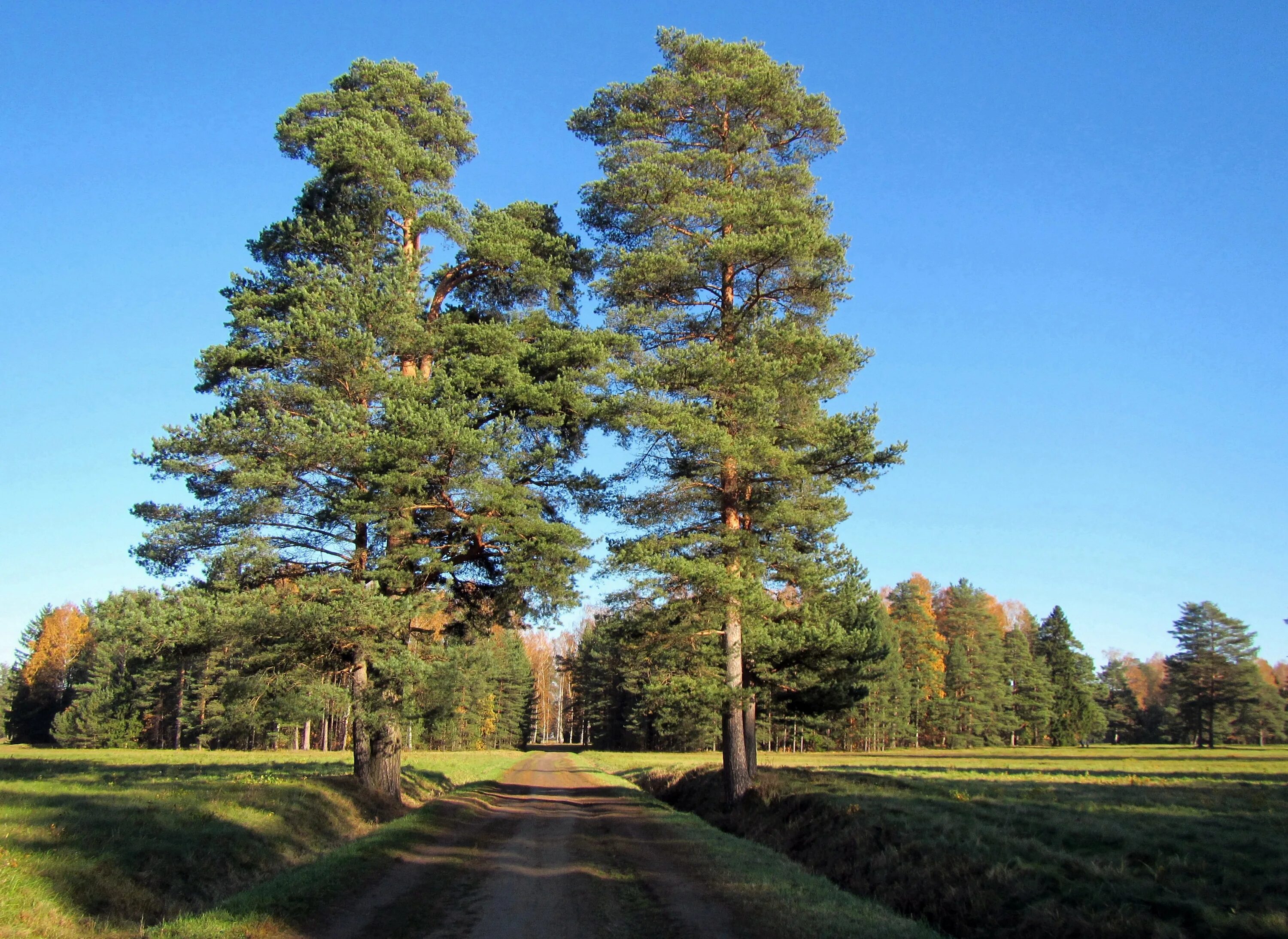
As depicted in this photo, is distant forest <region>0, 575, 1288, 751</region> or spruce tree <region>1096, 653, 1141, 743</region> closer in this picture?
distant forest <region>0, 575, 1288, 751</region>

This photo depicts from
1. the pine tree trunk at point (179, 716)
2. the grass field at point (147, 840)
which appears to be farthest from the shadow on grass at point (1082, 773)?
the pine tree trunk at point (179, 716)

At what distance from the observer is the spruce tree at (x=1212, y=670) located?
7350 cm

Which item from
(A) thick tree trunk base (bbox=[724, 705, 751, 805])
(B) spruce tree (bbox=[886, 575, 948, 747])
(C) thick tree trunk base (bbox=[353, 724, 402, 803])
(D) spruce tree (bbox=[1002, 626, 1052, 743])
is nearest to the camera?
(C) thick tree trunk base (bbox=[353, 724, 402, 803])

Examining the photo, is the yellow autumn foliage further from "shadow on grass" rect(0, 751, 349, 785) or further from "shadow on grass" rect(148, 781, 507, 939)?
"shadow on grass" rect(148, 781, 507, 939)

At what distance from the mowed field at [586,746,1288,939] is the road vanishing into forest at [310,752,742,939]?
2.50 meters

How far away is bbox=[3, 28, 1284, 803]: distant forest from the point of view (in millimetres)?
16656

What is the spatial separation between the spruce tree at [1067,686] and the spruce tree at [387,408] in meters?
85.5

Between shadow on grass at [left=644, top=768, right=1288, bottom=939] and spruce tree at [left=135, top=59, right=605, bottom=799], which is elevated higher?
spruce tree at [left=135, top=59, right=605, bottom=799]

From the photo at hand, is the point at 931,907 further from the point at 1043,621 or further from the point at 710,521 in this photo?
the point at 1043,621

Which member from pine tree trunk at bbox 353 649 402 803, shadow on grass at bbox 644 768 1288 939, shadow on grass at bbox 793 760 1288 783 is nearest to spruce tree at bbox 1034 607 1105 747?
shadow on grass at bbox 793 760 1288 783

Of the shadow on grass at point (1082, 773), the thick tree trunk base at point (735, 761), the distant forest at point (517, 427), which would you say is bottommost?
the shadow on grass at point (1082, 773)

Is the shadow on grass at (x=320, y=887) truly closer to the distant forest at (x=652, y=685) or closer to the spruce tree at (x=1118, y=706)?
the distant forest at (x=652, y=685)

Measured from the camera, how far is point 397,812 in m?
18.1

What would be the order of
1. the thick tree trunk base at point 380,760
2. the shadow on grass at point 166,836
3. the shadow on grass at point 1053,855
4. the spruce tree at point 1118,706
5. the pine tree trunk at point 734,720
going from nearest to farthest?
the shadow on grass at point 1053,855
the shadow on grass at point 166,836
the thick tree trunk base at point 380,760
the pine tree trunk at point 734,720
the spruce tree at point 1118,706
